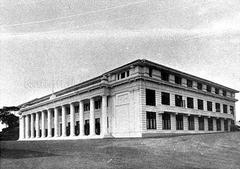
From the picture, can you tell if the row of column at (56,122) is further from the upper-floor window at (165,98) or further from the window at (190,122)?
the window at (190,122)

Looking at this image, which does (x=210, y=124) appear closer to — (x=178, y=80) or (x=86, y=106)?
(x=178, y=80)

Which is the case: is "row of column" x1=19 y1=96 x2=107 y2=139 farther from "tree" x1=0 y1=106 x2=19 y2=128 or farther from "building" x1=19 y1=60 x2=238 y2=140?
"tree" x1=0 y1=106 x2=19 y2=128

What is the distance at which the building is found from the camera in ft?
111

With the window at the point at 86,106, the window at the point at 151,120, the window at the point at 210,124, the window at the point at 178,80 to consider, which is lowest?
the window at the point at 210,124

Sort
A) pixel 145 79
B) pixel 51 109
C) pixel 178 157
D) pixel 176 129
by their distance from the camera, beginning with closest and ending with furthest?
pixel 178 157 → pixel 145 79 → pixel 176 129 → pixel 51 109

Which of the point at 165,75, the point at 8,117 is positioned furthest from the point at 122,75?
the point at 8,117

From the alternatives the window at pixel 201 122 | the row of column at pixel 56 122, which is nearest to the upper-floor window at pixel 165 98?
the row of column at pixel 56 122

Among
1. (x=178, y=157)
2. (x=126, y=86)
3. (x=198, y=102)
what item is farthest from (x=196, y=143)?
(x=198, y=102)

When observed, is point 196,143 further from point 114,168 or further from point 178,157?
point 114,168

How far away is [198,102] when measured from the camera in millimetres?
43188

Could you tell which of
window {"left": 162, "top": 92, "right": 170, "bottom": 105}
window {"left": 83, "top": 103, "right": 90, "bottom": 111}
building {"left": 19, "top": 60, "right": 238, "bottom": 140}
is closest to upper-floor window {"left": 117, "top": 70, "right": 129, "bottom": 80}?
building {"left": 19, "top": 60, "right": 238, "bottom": 140}

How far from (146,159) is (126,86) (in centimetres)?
2191

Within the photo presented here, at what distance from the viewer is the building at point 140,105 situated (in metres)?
34.0

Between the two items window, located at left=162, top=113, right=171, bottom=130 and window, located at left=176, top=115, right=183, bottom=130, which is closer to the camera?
window, located at left=162, top=113, right=171, bottom=130
